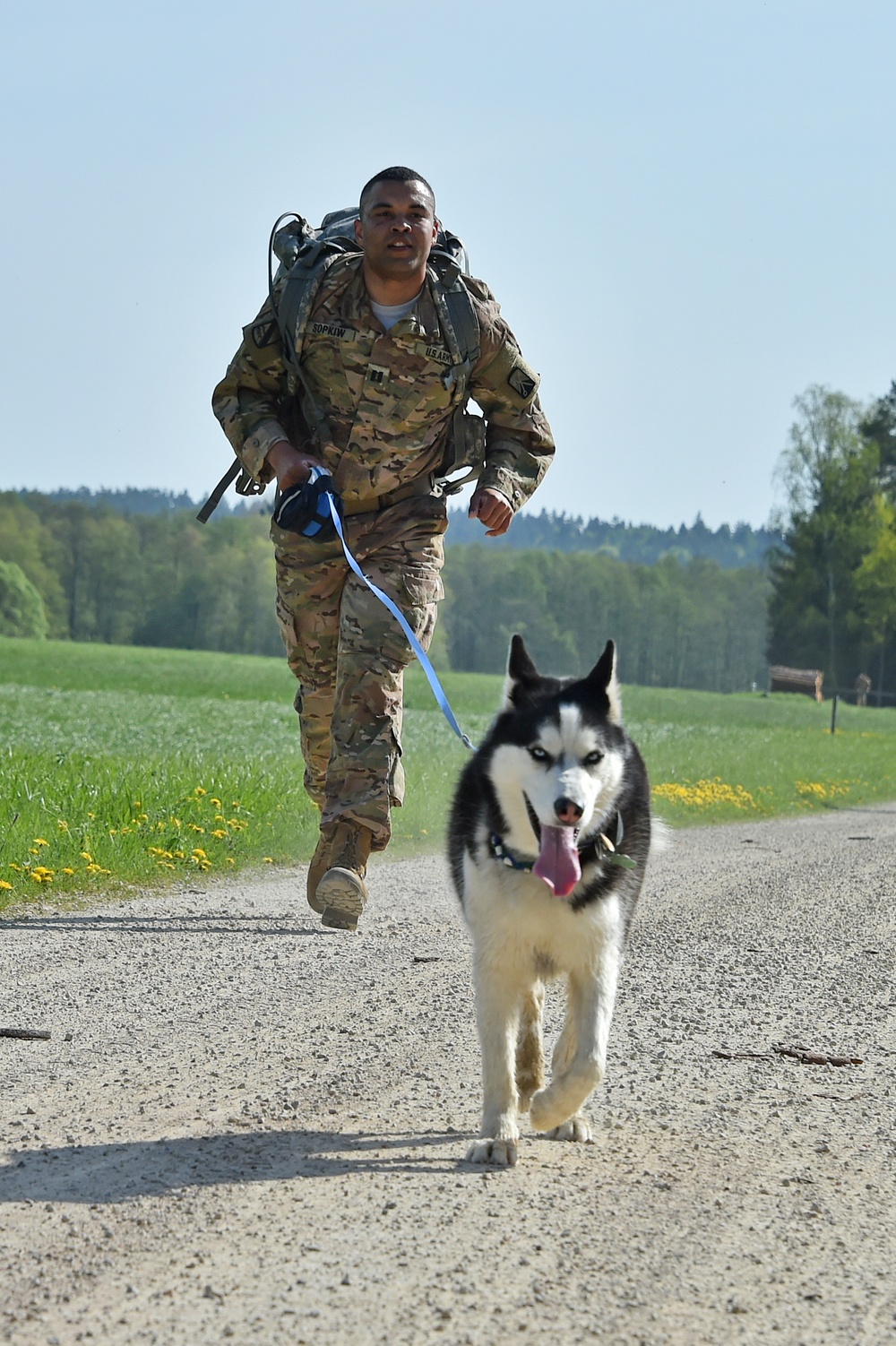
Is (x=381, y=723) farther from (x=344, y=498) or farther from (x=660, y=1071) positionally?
(x=660, y=1071)

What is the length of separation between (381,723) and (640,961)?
4.79 ft


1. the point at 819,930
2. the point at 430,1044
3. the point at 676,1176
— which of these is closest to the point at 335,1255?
the point at 676,1176

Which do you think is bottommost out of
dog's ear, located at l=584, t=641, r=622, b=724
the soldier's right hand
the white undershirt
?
dog's ear, located at l=584, t=641, r=622, b=724

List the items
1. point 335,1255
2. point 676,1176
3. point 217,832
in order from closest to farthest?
point 335,1255, point 676,1176, point 217,832

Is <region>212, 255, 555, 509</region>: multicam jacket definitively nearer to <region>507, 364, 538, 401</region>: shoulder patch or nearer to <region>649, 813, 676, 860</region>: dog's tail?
<region>507, 364, 538, 401</region>: shoulder patch

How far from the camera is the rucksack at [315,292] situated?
634 centimetres

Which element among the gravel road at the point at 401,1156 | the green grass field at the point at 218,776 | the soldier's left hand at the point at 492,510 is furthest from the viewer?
the green grass field at the point at 218,776

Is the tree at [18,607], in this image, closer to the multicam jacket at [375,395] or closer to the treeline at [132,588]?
the treeline at [132,588]

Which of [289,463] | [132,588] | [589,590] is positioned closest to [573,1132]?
[289,463]

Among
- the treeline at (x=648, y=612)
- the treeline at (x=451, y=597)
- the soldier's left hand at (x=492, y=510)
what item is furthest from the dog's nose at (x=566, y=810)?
the treeline at (x=648, y=612)

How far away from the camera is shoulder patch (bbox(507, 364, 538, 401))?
655 cm

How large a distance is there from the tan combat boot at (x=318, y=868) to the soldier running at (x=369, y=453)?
0.01m

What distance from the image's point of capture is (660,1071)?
464cm

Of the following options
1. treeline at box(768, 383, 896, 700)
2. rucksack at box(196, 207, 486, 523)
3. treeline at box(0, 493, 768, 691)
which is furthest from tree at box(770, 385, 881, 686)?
rucksack at box(196, 207, 486, 523)
